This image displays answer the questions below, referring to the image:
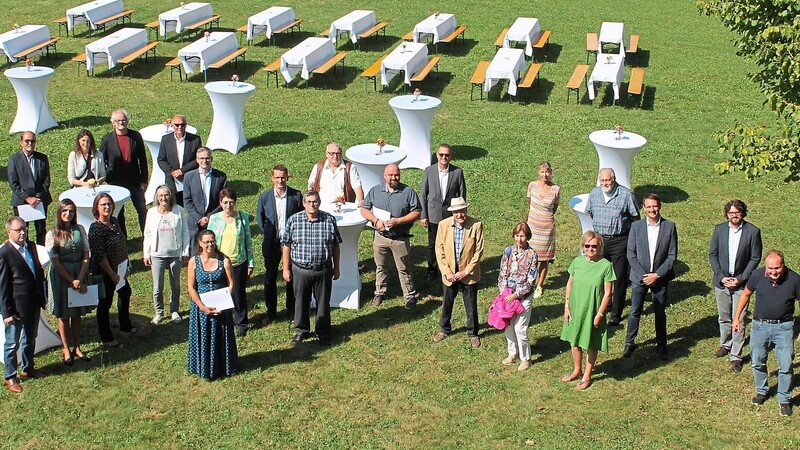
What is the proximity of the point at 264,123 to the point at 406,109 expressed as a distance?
11.1 feet

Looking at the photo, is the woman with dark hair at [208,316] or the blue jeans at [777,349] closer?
the blue jeans at [777,349]

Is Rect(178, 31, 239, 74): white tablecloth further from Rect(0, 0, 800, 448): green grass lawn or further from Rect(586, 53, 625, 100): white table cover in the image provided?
Rect(586, 53, 625, 100): white table cover

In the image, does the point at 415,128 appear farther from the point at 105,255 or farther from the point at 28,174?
the point at 105,255

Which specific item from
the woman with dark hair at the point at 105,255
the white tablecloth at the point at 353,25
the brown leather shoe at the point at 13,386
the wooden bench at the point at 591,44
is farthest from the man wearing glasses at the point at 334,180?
the wooden bench at the point at 591,44

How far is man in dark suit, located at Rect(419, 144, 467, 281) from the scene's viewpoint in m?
11.0

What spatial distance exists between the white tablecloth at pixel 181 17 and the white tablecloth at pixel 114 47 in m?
1.34

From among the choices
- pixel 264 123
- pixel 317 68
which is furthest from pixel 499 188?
pixel 317 68

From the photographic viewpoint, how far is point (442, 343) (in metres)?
9.98

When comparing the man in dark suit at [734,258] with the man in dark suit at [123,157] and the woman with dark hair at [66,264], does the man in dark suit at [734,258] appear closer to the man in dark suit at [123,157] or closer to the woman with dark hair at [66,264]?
the woman with dark hair at [66,264]

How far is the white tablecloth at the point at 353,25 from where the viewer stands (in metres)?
21.9

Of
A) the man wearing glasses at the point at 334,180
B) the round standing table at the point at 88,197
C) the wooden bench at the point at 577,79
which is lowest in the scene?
the round standing table at the point at 88,197

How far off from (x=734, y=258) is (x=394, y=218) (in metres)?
3.32

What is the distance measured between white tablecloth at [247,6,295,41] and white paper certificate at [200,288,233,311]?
46.0 ft

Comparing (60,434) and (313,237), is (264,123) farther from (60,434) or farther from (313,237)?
(60,434)
